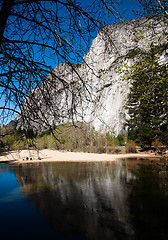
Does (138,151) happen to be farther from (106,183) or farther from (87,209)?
(87,209)

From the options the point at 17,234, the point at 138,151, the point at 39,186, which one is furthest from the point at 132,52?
the point at 138,151

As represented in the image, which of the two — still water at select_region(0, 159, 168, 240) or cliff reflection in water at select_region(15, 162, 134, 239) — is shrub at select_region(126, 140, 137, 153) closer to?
still water at select_region(0, 159, 168, 240)

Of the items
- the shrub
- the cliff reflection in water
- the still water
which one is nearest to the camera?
the still water

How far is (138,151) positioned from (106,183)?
24320 mm

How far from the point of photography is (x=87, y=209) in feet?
22.4

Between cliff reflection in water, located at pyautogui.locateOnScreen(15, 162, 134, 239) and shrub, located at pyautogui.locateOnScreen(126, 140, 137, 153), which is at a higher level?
shrub, located at pyautogui.locateOnScreen(126, 140, 137, 153)

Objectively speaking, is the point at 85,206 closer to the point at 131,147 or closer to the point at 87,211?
the point at 87,211

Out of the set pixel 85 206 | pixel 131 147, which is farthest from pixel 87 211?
pixel 131 147

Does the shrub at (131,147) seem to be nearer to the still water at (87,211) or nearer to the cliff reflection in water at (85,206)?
the still water at (87,211)

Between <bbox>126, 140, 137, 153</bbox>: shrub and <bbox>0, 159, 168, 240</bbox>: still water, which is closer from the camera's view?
<bbox>0, 159, 168, 240</bbox>: still water

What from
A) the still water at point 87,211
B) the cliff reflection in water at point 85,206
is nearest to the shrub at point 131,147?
the still water at point 87,211

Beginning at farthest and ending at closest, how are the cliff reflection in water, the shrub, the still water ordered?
the shrub < the cliff reflection in water < the still water

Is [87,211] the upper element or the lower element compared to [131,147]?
lower

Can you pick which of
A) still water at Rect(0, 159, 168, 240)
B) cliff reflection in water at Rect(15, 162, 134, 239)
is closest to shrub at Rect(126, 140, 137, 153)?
still water at Rect(0, 159, 168, 240)
